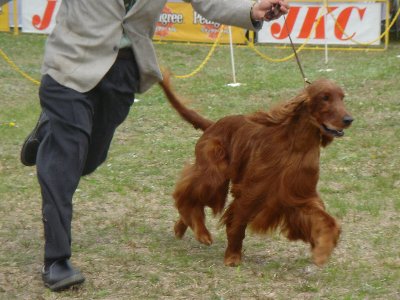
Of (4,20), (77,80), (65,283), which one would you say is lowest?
(4,20)

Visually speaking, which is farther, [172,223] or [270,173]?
[172,223]

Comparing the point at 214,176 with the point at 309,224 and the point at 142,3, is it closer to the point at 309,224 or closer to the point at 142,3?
the point at 309,224

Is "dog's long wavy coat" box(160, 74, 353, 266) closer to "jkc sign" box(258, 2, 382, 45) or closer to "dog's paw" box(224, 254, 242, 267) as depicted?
"dog's paw" box(224, 254, 242, 267)

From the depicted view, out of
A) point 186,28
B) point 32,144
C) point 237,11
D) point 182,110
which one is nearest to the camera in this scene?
point 237,11

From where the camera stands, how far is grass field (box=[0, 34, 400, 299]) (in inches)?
160

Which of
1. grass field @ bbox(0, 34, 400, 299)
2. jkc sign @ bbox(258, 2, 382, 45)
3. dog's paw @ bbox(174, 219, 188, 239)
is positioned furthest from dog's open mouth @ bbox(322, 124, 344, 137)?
jkc sign @ bbox(258, 2, 382, 45)

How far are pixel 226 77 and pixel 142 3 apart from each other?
25.5 ft

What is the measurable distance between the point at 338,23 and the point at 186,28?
3003 mm

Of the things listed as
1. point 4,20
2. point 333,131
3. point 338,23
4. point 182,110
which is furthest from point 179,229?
point 4,20

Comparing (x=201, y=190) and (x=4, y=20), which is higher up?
(x=201, y=190)

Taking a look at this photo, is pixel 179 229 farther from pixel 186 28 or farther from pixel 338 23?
pixel 186 28

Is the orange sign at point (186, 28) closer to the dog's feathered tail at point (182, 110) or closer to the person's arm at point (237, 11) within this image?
the dog's feathered tail at point (182, 110)

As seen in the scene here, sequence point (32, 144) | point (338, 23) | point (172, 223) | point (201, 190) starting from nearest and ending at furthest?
1. point (32, 144)
2. point (201, 190)
3. point (172, 223)
4. point (338, 23)

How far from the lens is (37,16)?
16.0 m
